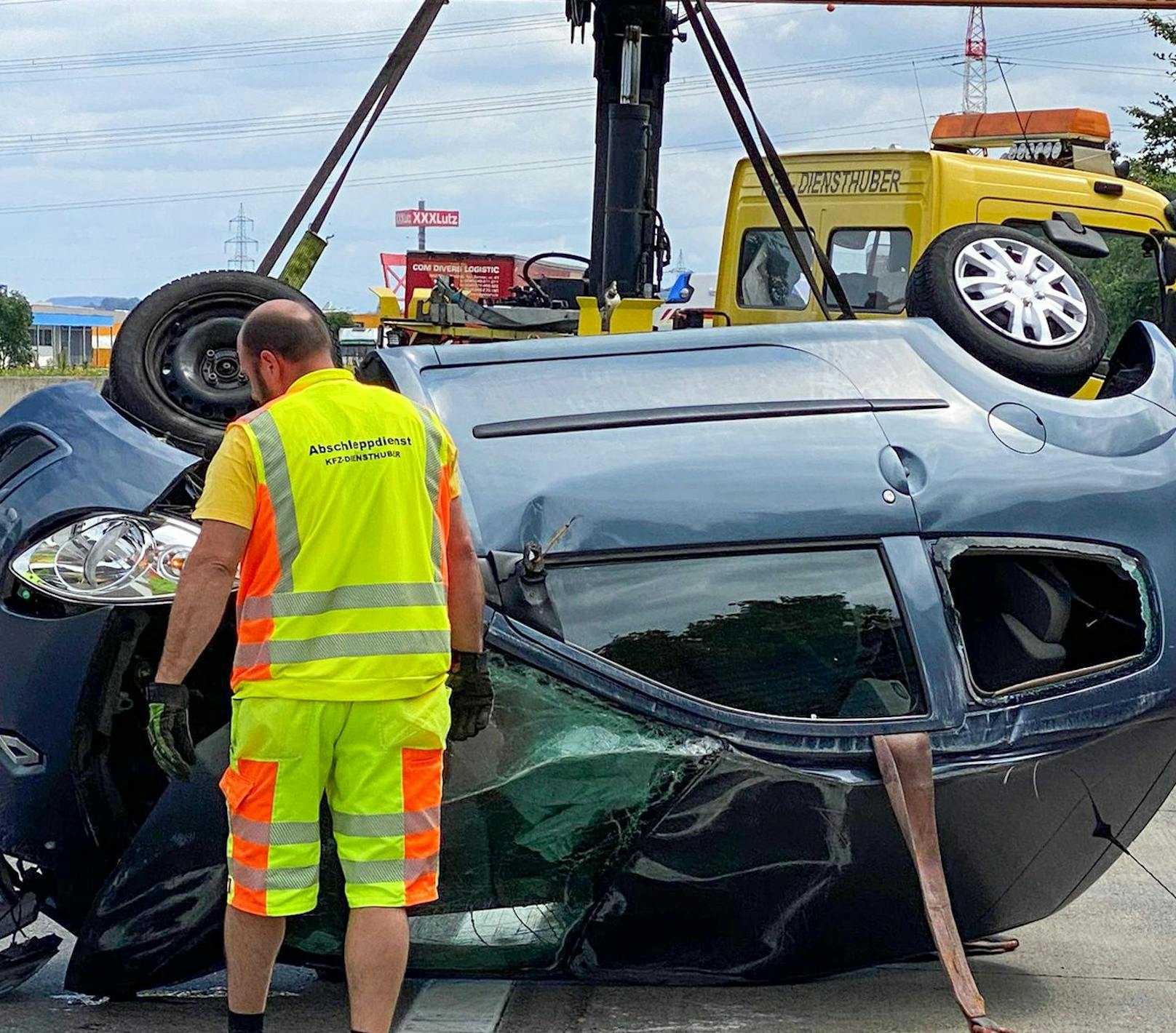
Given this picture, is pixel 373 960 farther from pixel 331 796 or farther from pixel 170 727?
pixel 170 727

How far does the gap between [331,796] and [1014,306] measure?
2.10 metres

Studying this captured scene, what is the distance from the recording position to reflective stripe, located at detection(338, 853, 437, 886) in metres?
3.28

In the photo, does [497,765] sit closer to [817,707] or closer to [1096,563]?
[817,707]

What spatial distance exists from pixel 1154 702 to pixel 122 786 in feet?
7.25

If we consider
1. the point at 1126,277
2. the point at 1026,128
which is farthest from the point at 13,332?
the point at 1126,277

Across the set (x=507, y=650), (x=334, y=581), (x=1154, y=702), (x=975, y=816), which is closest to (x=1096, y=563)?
(x=1154, y=702)

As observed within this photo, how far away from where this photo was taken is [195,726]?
3.69 metres

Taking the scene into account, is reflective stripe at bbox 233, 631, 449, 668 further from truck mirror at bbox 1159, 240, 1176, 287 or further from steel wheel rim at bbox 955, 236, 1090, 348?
truck mirror at bbox 1159, 240, 1176, 287

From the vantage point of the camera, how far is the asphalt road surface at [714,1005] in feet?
12.8

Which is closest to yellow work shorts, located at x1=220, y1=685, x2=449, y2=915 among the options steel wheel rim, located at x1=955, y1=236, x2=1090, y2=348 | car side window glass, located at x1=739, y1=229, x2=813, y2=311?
steel wheel rim, located at x1=955, y1=236, x2=1090, y2=348

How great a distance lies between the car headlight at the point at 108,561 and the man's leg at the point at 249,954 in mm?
658

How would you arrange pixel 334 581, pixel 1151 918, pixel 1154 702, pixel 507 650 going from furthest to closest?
pixel 1151 918, pixel 1154 702, pixel 507 650, pixel 334 581

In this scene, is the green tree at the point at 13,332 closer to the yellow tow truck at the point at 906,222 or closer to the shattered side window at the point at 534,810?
the yellow tow truck at the point at 906,222

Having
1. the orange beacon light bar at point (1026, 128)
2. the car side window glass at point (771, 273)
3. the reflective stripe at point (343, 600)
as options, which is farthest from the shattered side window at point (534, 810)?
the orange beacon light bar at point (1026, 128)
